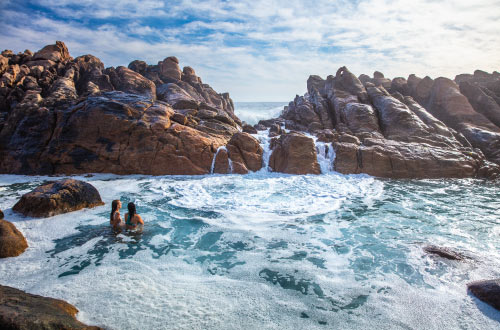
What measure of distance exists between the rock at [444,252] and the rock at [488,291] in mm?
1036

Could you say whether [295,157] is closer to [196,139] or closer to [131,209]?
[196,139]

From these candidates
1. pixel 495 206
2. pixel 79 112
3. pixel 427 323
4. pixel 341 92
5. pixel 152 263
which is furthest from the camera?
pixel 341 92

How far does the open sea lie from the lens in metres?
3.90

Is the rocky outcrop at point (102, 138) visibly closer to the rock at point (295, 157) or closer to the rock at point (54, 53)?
the rock at point (295, 157)

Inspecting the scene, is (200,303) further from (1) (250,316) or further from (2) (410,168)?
(2) (410,168)

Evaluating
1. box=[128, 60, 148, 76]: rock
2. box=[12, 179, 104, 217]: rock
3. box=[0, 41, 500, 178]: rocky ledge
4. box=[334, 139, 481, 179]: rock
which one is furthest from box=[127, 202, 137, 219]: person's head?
box=[128, 60, 148, 76]: rock

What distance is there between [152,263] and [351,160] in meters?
12.3

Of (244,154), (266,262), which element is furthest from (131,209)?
(244,154)

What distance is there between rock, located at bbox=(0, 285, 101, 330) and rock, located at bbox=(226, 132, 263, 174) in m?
11.1

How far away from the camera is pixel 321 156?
1548cm

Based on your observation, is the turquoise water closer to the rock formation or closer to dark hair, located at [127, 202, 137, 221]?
dark hair, located at [127, 202, 137, 221]

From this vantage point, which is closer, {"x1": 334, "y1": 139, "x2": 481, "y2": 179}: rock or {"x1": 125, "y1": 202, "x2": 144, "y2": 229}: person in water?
{"x1": 125, "y1": 202, "x2": 144, "y2": 229}: person in water

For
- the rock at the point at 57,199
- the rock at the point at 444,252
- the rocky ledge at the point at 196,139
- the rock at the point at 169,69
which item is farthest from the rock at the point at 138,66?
the rock at the point at 444,252

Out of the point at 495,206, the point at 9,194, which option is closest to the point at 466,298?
the point at 495,206
